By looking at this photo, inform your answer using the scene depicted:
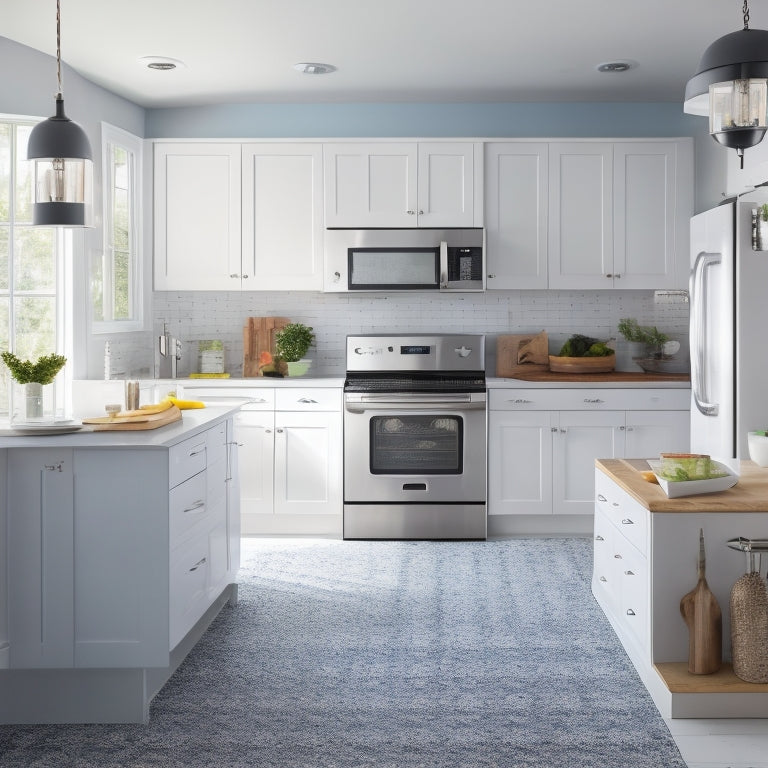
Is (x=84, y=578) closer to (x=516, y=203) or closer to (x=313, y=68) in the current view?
(x=313, y=68)

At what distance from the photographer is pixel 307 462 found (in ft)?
18.0

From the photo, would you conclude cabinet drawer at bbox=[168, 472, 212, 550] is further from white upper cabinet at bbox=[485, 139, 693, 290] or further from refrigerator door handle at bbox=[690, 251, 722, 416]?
white upper cabinet at bbox=[485, 139, 693, 290]

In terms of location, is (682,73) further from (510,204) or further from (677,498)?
(677,498)

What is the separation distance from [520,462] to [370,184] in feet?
6.48

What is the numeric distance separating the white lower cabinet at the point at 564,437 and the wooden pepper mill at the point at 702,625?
253 centimetres

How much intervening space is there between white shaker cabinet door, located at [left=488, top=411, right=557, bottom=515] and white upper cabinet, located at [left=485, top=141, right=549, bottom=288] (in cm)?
91

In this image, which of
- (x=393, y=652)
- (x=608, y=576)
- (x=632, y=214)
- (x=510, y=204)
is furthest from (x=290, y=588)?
(x=632, y=214)

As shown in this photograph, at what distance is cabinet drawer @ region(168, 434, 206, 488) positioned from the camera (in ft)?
9.91

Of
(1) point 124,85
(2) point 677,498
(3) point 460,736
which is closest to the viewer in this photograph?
(3) point 460,736

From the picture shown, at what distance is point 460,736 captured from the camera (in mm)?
2809

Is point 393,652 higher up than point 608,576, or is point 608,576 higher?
point 608,576

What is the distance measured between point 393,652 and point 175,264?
319 centimetres

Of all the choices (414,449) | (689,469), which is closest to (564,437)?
(414,449)

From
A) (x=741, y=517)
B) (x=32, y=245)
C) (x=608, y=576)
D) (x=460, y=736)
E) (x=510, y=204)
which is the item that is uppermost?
(x=510, y=204)
